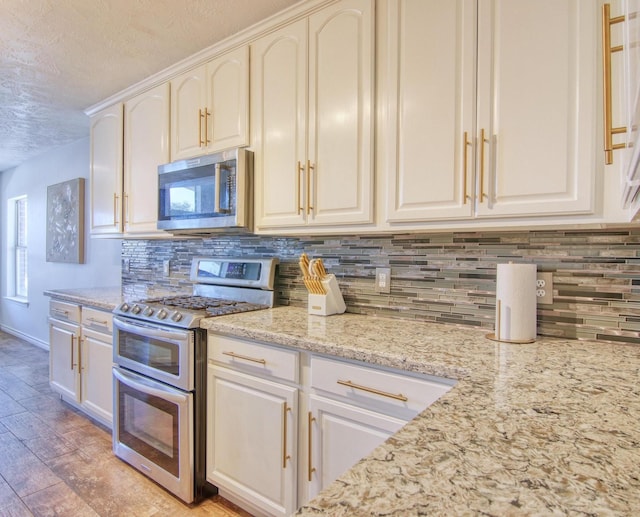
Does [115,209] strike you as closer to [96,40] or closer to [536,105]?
Result: [96,40]

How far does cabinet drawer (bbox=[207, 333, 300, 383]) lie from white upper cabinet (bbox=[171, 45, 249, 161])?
1.05 m

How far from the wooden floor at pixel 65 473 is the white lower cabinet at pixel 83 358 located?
15cm

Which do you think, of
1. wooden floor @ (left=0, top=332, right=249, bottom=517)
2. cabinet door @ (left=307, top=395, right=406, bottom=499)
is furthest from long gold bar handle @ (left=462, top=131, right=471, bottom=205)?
wooden floor @ (left=0, top=332, right=249, bottom=517)

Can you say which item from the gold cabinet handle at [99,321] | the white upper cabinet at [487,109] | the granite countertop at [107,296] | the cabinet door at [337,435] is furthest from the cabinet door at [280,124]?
the gold cabinet handle at [99,321]

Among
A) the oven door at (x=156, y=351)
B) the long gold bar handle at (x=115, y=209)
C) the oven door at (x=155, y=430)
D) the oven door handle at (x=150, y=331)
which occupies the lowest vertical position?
the oven door at (x=155, y=430)

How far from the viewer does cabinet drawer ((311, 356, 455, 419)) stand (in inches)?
46.5

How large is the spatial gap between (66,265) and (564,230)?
15.9ft

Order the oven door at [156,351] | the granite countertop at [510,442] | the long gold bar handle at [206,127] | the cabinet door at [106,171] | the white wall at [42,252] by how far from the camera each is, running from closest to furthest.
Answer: the granite countertop at [510,442], the oven door at [156,351], the long gold bar handle at [206,127], the cabinet door at [106,171], the white wall at [42,252]

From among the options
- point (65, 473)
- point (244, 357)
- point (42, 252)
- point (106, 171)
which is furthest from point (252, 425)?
point (42, 252)

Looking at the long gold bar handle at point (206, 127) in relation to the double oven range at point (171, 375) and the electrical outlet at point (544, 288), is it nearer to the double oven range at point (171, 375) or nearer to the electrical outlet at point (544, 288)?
the double oven range at point (171, 375)

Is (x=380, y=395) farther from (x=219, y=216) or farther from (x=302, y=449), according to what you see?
(x=219, y=216)

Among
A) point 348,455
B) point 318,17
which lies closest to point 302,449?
point 348,455

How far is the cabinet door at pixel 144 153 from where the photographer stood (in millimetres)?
2502

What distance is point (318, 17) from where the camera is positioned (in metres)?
1.77
